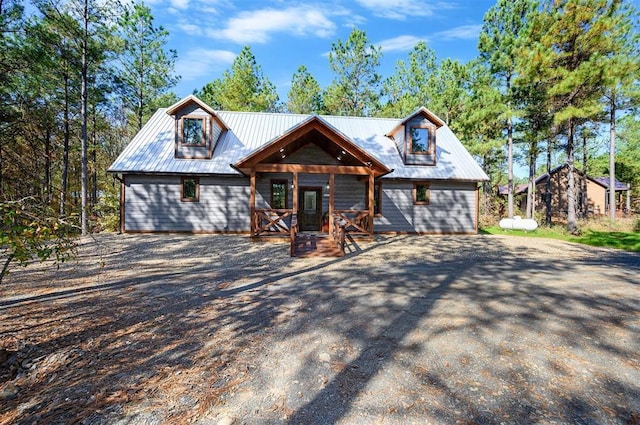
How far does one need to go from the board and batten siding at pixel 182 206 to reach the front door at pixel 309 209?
2.56 metres

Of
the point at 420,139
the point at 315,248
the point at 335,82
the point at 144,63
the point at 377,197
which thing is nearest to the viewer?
the point at 315,248

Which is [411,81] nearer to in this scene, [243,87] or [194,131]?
[243,87]

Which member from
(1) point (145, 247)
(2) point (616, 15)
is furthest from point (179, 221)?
Result: (2) point (616, 15)

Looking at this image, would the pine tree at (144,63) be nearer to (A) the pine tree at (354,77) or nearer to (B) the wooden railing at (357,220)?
(A) the pine tree at (354,77)

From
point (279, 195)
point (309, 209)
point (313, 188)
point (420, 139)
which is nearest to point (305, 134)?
point (313, 188)

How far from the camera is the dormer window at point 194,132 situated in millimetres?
13969

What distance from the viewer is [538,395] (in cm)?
271

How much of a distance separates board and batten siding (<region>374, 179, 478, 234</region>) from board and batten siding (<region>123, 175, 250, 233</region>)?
6.59 m

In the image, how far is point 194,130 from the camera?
46.2ft

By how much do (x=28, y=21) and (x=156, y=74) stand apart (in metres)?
10.4

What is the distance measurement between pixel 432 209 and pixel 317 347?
12.6 metres

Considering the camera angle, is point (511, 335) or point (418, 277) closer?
point (511, 335)

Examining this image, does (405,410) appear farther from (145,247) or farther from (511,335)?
(145,247)

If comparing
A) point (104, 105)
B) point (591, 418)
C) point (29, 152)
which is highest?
point (104, 105)
